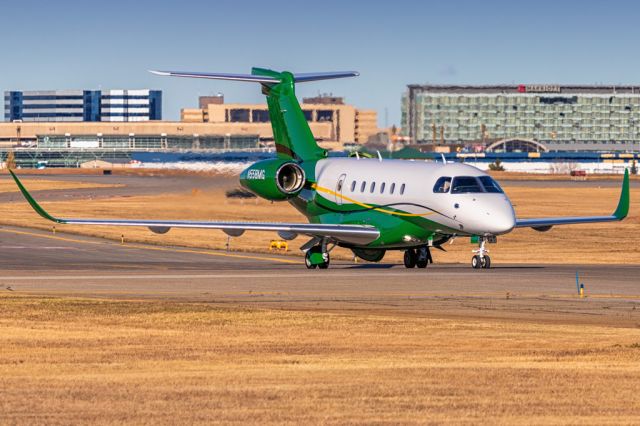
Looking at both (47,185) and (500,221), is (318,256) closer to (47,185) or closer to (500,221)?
(500,221)

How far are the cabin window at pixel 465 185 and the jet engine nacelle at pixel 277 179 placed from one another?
7.35 meters

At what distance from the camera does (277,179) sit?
148 feet

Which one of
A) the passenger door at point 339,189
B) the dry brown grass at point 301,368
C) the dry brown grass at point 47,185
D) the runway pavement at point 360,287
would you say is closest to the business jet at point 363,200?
the passenger door at point 339,189

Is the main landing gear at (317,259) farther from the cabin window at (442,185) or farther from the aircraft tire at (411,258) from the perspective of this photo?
the cabin window at (442,185)

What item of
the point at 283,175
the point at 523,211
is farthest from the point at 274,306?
the point at 523,211

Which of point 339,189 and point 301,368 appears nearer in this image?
point 301,368

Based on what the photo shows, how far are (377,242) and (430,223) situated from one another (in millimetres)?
2257

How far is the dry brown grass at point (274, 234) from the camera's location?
185ft

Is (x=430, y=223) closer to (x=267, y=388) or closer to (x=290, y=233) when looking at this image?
(x=290, y=233)

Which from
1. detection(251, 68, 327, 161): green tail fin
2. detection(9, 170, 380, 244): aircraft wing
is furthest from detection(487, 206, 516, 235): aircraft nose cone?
detection(251, 68, 327, 161): green tail fin

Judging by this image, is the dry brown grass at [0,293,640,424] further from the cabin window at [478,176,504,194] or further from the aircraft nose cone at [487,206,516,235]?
the cabin window at [478,176,504,194]

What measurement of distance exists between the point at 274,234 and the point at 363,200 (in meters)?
27.4

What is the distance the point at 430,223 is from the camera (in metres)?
40.7

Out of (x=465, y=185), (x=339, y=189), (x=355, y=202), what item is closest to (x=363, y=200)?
(x=355, y=202)
